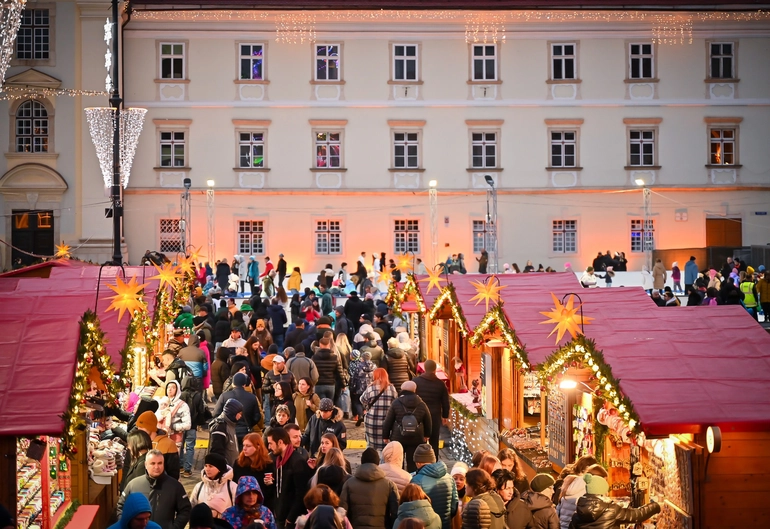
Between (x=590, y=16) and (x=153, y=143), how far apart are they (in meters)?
15.8

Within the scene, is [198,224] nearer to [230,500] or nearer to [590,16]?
[590,16]

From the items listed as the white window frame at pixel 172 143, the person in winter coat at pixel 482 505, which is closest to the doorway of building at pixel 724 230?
A: the white window frame at pixel 172 143

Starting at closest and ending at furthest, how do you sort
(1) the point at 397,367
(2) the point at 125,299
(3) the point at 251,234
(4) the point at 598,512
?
(4) the point at 598,512 → (2) the point at 125,299 → (1) the point at 397,367 → (3) the point at 251,234

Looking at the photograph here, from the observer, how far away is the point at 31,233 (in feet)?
130

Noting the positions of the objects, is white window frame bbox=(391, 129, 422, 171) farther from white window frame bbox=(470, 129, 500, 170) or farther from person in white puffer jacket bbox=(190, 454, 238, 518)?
person in white puffer jacket bbox=(190, 454, 238, 518)

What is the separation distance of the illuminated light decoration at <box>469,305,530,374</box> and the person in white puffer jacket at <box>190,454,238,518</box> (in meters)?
4.08

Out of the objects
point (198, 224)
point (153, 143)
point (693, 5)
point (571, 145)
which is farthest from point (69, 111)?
point (693, 5)

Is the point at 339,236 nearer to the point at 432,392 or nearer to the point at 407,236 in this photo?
the point at 407,236

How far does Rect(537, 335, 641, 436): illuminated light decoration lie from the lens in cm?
967

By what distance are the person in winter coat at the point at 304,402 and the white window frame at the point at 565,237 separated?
28.5 meters

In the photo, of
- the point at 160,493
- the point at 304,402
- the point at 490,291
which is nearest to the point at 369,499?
the point at 160,493

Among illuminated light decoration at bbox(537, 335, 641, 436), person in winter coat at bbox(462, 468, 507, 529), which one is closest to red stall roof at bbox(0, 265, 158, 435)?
person in winter coat at bbox(462, 468, 507, 529)

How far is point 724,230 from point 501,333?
3001 centimetres

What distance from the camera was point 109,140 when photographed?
3177cm
